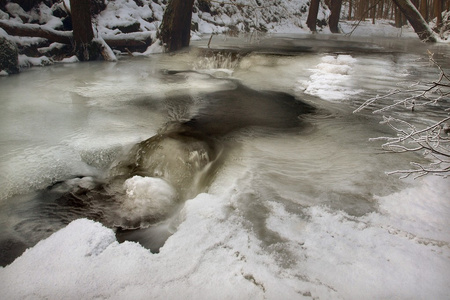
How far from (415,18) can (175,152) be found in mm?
14692

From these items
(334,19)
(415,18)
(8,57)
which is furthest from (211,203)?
(334,19)

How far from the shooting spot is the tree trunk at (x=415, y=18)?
12562 mm

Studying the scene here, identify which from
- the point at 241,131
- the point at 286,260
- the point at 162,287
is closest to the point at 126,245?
the point at 162,287

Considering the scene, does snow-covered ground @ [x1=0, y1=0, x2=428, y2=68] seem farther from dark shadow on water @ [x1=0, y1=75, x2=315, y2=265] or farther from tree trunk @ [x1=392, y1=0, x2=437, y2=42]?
dark shadow on water @ [x1=0, y1=75, x2=315, y2=265]

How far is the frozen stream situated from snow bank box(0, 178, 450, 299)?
0.01 meters

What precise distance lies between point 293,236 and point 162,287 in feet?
3.27

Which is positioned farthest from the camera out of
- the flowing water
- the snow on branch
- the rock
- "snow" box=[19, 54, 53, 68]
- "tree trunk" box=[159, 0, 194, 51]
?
"tree trunk" box=[159, 0, 194, 51]

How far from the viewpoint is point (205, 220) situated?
239cm

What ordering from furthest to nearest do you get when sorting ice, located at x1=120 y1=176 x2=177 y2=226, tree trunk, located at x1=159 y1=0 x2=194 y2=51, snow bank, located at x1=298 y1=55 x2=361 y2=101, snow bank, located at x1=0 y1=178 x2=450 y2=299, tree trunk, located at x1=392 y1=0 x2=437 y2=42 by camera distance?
tree trunk, located at x1=392 y1=0 x2=437 y2=42 → tree trunk, located at x1=159 y1=0 x2=194 y2=51 → snow bank, located at x1=298 y1=55 x2=361 y2=101 → ice, located at x1=120 y1=176 x2=177 y2=226 → snow bank, located at x1=0 y1=178 x2=450 y2=299

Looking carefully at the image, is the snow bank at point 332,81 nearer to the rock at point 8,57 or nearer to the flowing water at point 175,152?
the flowing water at point 175,152

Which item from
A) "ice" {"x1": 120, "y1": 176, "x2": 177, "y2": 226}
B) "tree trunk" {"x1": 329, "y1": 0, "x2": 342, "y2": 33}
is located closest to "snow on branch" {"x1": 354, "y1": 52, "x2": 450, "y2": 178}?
"ice" {"x1": 120, "y1": 176, "x2": 177, "y2": 226}

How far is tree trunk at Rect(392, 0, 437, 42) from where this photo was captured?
12.6 m

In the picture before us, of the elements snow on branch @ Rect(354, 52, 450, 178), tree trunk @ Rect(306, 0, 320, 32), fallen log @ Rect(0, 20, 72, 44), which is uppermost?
tree trunk @ Rect(306, 0, 320, 32)

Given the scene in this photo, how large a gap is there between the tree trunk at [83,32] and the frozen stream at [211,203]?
4.19m
